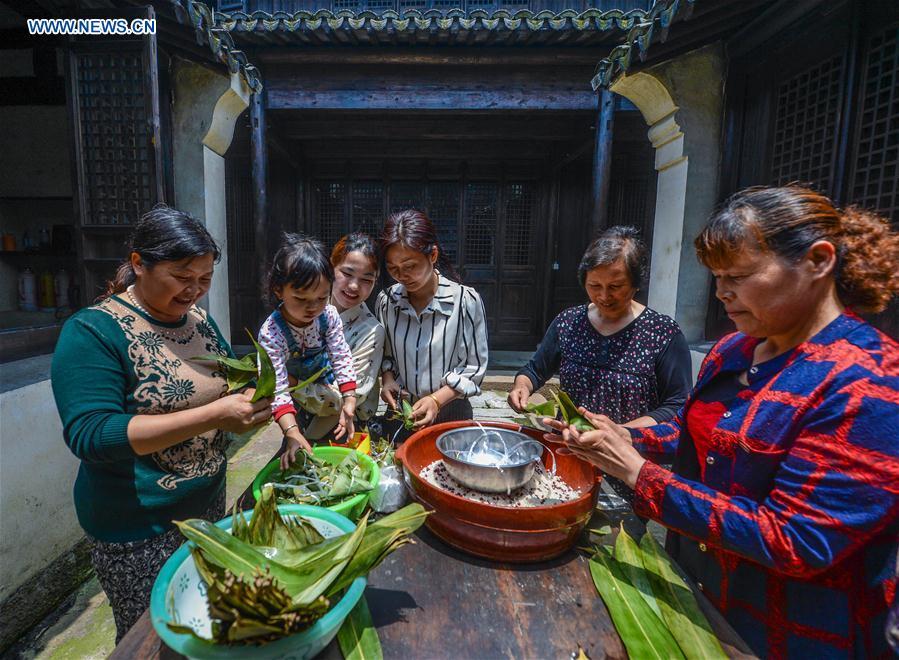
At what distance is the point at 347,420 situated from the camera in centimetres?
233

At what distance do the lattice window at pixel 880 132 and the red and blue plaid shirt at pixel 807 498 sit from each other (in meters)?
2.91

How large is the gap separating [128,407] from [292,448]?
2.08 ft

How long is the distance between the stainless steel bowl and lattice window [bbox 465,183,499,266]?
689 cm

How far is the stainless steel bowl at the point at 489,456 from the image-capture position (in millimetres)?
1437

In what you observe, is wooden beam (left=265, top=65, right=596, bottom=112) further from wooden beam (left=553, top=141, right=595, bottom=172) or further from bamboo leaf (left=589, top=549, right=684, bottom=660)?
bamboo leaf (left=589, top=549, right=684, bottom=660)

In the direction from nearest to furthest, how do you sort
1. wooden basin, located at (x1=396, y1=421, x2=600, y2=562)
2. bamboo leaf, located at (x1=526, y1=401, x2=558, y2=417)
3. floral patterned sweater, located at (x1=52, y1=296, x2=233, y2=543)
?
wooden basin, located at (x1=396, y1=421, x2=600, y2=562)
floral patterned sweater, located at (x1=52, y1=296, x2=233, y2=543)
bamboo leaf, located at (x1=526, y1=401, x2=558, y2=417)

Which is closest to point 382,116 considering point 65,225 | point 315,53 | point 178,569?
point 315,53

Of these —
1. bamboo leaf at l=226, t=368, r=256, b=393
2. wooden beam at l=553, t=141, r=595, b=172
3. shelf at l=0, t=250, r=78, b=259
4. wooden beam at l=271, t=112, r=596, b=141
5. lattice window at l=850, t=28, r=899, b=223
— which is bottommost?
bamboo leaf at l=226, t=368, r=256, b=393

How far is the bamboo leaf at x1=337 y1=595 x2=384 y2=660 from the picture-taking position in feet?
3.27

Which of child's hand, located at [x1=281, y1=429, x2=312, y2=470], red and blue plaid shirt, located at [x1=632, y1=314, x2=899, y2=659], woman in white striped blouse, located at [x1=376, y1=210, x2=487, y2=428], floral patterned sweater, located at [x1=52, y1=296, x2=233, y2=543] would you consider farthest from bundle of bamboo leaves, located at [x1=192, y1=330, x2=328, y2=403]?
red and blue plaid shirt, located at [x1=632, y1=314, x2=899, y2=659]

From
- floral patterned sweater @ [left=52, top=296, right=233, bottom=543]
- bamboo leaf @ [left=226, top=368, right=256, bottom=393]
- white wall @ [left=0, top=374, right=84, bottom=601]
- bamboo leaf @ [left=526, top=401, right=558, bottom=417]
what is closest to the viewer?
floral patterned sweater @ [left=52, top=296, right=233, bottom=543]

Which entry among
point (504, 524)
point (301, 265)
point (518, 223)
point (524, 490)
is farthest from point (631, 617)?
point (518, 223)

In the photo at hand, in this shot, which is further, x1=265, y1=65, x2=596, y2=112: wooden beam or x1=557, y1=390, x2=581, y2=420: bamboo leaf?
x1=265, y1=65, x2=596, y2=112: wooden beam

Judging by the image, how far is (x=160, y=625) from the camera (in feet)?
2.86
